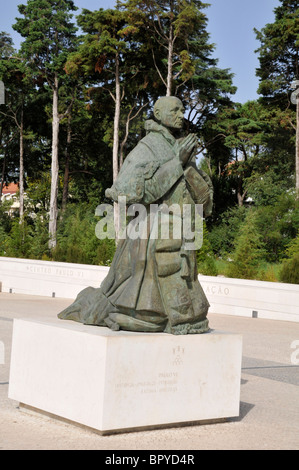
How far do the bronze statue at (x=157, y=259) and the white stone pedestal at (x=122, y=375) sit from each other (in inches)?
5.9

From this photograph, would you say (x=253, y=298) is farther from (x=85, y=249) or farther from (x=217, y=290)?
(x=85, y=249)

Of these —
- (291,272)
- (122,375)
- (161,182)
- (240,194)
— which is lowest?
(122,375)

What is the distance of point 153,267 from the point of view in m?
5.71

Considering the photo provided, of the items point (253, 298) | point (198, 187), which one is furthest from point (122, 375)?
point (253, 298)

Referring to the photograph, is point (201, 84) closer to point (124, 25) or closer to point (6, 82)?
point (124, 25)

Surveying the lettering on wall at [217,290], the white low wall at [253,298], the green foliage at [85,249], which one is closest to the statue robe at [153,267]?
the white low wall at [253,298]

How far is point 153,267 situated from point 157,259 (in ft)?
0.23

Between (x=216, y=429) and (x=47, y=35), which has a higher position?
(x=47, y=35)

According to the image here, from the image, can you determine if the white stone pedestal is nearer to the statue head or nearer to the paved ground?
the paved ground

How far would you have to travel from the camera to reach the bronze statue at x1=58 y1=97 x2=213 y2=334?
5.62 metres

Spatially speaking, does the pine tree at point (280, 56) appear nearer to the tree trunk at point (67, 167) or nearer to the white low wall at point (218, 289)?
the tree trunk at point (67, 167)

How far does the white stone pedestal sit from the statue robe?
0.47ft

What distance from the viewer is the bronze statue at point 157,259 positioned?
18.4ft

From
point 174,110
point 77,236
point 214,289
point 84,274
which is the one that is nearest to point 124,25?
point 77,236
